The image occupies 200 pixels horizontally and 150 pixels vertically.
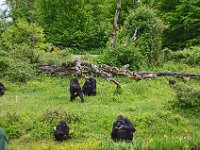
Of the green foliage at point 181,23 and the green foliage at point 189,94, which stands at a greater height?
the green foliage at point 181,23

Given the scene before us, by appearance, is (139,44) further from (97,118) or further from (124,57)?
(97,118)

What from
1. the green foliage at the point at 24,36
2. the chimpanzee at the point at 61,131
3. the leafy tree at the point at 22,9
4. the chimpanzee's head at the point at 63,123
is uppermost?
the leafy tree at the point at 22,9

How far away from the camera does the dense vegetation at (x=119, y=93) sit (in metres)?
13.8

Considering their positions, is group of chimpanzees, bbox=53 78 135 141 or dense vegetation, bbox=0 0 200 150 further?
dense vegetation, bbox=0 0 200 150

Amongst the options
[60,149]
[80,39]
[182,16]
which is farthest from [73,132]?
[80,39]

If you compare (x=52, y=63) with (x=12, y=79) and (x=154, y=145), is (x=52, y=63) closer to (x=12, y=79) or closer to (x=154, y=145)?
(x=12, y=79)

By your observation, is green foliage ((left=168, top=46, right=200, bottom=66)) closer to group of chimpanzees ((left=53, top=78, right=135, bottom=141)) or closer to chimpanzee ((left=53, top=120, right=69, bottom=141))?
group of chimpanzees ((left=53, top=78, right=135, bottom=141))

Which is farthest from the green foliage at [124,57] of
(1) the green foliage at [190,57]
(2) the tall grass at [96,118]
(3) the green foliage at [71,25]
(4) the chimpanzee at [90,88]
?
(3) the green foliage at [71,25]

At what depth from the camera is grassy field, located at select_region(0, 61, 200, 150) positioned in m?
12.7

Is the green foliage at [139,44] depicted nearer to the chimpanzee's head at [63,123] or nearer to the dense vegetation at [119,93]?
the dense vegetation at [119,93]

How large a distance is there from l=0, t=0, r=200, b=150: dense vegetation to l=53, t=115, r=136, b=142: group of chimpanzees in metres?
0.27

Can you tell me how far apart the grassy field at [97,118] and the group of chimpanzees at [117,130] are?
0.24 meters

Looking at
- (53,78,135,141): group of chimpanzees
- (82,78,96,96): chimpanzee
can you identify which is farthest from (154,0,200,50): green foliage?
(53,78,135,141): group of chimpanzees

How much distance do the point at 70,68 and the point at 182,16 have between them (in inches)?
541
